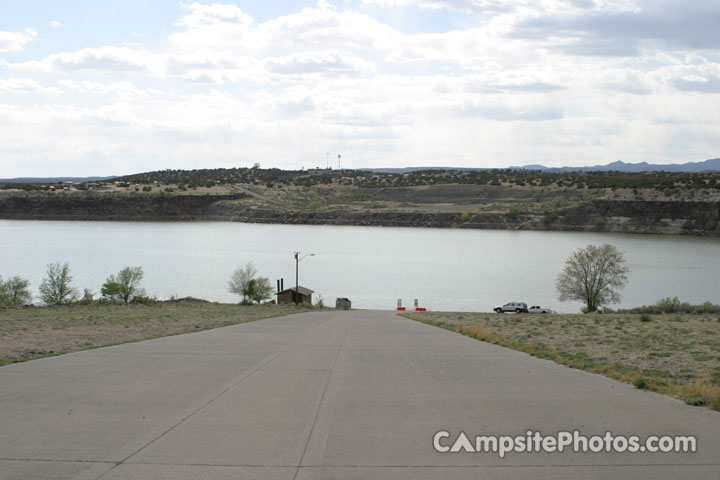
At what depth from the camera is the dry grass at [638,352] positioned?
945 cm

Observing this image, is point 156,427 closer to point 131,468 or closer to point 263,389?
point 131,468

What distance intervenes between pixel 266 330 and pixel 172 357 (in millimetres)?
7804

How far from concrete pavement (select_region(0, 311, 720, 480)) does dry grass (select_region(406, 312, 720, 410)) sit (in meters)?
0.58

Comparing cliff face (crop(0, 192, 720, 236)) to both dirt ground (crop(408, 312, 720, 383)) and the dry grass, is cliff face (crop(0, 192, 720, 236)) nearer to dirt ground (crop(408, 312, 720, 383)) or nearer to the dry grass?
dirt ground (crop(408, 312, 720, 383))

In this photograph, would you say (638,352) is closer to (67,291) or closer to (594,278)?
(594,278)

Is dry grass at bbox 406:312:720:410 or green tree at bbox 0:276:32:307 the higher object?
dry grass at bbox 406:312:720:410

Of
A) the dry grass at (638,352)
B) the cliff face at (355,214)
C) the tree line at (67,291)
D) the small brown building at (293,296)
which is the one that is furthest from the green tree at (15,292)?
the cliff face at (355,214)

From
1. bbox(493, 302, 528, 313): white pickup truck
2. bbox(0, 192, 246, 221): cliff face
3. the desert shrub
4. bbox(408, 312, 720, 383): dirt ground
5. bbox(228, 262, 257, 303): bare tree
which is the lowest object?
bbox(493, 302, 528, 313): white pickup truck

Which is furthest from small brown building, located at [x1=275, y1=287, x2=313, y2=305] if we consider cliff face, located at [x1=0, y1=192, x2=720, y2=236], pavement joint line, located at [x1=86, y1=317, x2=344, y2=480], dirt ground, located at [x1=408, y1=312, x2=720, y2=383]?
cliff face, located at [x1=0, y1=192, x2=720, y2=236]

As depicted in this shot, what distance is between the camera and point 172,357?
11992 millimetres

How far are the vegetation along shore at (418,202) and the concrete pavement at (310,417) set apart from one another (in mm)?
107990

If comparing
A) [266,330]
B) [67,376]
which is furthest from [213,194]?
[67,376]

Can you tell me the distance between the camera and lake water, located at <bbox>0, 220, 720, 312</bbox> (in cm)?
5475

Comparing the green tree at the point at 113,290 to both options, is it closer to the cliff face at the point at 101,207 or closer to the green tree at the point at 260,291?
the green tree at the point at 260,291
